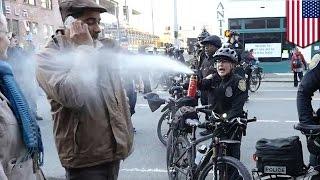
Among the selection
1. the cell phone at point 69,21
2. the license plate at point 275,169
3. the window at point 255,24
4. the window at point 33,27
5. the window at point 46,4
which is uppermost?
the window at point 46,4

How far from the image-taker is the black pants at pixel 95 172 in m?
2.81

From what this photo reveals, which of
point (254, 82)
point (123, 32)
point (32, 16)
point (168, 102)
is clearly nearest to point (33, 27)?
point (32, 16)

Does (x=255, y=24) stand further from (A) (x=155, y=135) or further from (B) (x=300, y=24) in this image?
(A) (x=155, y=135)

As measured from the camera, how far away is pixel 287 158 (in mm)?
3477

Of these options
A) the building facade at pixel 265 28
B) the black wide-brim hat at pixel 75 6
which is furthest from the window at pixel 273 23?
the black wide-brim hat at pixel 75 6

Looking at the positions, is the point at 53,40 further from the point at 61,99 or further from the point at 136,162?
the point at 136,162

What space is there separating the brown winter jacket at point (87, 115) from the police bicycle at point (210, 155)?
1.42 meters

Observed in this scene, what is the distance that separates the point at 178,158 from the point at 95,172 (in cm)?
229

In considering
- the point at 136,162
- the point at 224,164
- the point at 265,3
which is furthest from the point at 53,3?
the point at 224,164

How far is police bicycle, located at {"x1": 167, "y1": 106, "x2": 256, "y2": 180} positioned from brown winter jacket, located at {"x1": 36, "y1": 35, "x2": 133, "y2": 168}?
1.42 metres

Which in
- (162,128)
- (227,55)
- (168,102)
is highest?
(227,55)

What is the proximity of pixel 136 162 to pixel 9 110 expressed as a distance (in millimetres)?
4590

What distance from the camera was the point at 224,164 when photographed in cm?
408

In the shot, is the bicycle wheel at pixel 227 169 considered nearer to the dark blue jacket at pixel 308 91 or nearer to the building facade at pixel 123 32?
the dark blue jacket at pixel 308 91
